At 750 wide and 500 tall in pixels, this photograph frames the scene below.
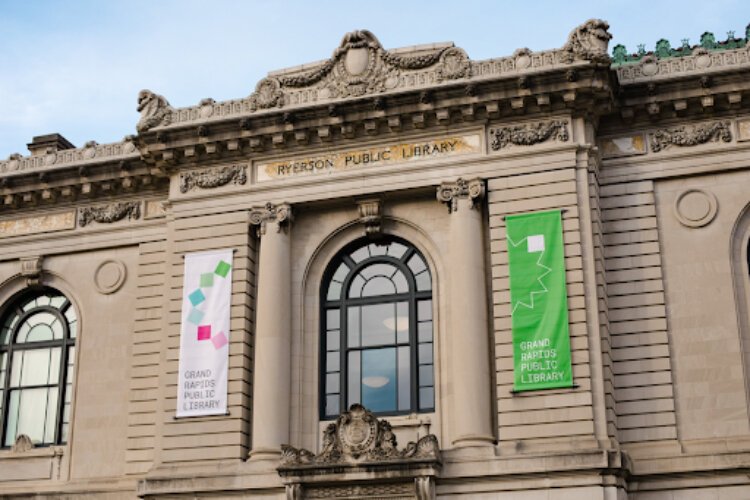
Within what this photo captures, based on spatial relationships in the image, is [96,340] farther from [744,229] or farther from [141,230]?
[744,229]

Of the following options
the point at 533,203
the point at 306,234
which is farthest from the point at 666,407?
the point at 306,234

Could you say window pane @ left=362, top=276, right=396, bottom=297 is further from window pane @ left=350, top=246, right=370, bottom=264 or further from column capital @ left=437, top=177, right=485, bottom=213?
column capital @ left=437, top=177, right=485, bottom=213

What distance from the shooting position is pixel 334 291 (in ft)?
92.9

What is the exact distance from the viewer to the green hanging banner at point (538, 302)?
24828mm

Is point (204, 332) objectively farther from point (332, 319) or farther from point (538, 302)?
point (538, 302)

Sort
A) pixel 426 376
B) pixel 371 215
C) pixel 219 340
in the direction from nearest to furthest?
pixel 426 376, pixel 219 340, pixel 371 215

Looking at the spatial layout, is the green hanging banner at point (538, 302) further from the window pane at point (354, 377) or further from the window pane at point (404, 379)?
the window pane at point (354, 377)

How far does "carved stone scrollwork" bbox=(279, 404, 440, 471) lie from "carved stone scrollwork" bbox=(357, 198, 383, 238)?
16.1 ft

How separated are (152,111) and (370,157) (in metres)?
6.13

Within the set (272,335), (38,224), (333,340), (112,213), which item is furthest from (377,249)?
(38,224)

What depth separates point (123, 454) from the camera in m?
28.9

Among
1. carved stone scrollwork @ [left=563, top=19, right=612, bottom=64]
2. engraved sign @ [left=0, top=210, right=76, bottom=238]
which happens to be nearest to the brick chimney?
engraved sign @ [left=0, top=210, right=76, bottom=238]

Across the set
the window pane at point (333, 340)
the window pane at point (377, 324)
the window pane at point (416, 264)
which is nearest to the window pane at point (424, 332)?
the window pane at point (377, 324)

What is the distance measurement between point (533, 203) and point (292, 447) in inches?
316
